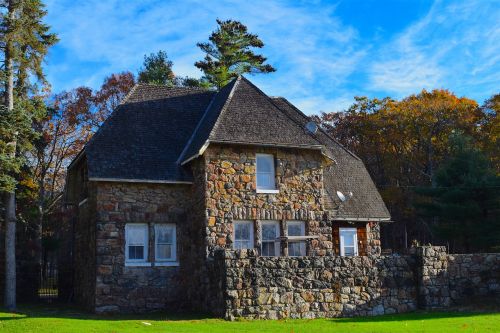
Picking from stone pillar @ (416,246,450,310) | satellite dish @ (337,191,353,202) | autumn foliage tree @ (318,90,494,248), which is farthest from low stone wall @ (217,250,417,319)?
autumn foliage tree @ (318,90,494,248)

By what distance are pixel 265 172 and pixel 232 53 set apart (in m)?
26.6

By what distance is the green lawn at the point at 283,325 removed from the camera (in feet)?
47.2

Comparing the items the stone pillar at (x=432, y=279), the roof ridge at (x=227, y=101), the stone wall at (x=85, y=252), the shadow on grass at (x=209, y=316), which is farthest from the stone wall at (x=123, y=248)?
the stone pillar at (x=432, y=279)

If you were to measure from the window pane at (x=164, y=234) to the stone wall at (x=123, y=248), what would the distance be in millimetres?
276

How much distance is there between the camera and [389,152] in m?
48.2

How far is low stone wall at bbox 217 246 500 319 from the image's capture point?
677 inches

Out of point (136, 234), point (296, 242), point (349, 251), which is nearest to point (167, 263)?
point (136, 234)

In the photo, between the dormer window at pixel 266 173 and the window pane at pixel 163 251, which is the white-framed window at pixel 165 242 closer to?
the window pane at pixel 163 251

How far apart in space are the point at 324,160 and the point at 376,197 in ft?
19.4

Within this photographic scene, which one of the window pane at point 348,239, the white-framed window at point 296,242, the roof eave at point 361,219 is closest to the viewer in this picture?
the white-framed window at point 296,242

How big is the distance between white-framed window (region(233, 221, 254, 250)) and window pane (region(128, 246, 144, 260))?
133 inches

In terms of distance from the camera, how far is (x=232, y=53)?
46.7 metres

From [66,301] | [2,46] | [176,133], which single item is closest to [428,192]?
[176,133]

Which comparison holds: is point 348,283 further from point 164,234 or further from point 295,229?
point 164,234
